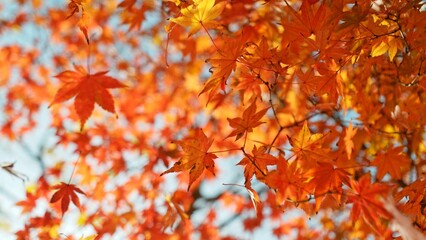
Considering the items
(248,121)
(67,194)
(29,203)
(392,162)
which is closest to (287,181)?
(248,121)

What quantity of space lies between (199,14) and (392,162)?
125cm

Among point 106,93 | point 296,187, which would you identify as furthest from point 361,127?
point 106,93

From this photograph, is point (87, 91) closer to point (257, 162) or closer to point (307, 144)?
point (257, 162)

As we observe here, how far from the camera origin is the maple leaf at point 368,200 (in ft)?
3.34

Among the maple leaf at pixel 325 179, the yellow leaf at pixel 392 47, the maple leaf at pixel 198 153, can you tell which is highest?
the yellow leaf at pixel 392 47

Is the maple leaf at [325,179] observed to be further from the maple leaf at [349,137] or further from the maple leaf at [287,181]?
the maple leaf at [349,137]

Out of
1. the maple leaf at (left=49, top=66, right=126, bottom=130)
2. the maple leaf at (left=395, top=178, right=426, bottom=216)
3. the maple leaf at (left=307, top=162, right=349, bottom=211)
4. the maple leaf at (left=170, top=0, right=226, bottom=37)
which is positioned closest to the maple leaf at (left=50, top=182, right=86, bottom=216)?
the maple leaf at (left=49, top=66, right=126, bottom=130)

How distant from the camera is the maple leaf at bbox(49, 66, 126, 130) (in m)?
1.71

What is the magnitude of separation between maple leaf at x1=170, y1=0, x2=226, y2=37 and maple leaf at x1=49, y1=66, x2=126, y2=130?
522mm

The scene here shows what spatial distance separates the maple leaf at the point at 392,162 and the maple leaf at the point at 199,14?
1.12 metres

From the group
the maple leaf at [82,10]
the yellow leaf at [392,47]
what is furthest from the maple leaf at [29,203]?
the yellow leaf at [392,47]

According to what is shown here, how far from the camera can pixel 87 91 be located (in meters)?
1.76

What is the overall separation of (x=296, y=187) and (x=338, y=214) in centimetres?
253

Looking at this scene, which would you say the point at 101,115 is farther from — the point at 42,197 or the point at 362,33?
the point at 362,33
